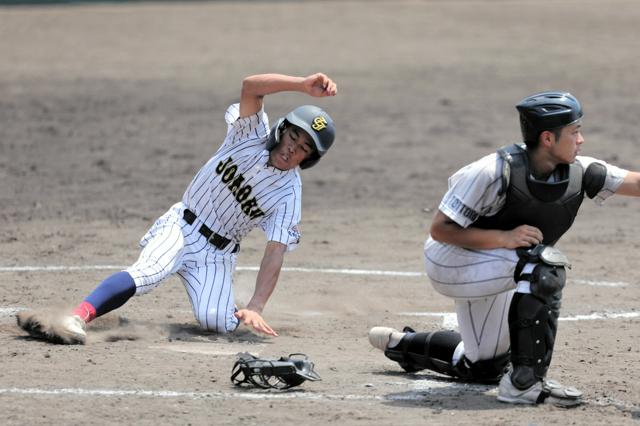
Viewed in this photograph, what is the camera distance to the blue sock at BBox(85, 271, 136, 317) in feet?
18.6

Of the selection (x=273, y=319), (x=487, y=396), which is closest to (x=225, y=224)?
(x=273, y=319)

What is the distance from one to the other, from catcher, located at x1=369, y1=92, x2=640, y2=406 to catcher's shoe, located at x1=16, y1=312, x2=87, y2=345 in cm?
172

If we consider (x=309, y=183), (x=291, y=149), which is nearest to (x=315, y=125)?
(x=291, y=149)

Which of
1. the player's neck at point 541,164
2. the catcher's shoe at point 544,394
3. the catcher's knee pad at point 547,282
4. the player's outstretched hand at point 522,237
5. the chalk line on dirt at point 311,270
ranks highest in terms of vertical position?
the player's neck at point 541,164

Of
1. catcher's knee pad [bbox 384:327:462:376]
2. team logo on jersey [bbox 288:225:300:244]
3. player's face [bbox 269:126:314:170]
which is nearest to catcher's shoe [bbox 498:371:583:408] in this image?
catcher's knee pad [bbox 384:327:462:376]

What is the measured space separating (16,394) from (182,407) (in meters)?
0.69

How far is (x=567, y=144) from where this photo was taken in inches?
187

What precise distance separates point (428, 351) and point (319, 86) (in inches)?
54.7

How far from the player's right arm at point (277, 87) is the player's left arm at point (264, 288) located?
759mm

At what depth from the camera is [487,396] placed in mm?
4895

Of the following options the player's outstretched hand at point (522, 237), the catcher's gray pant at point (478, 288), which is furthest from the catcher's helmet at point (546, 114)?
the catcher's gray pant at point (478, 288)

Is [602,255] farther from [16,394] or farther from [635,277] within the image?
[16,394]

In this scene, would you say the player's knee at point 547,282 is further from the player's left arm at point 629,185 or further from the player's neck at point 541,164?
the player's left arm at point 629,185

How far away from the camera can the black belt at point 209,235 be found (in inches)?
248
